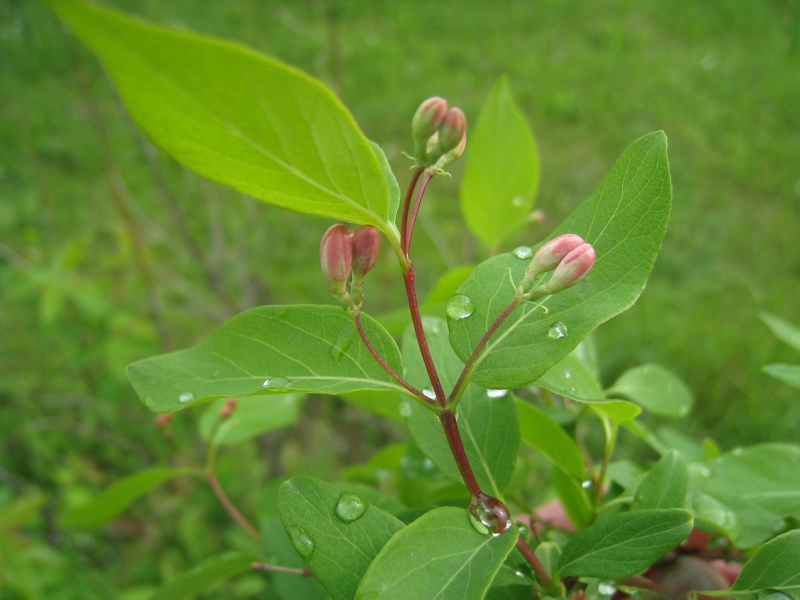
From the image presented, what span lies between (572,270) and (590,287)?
0.04 meters

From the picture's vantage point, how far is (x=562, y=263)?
0.49 metres

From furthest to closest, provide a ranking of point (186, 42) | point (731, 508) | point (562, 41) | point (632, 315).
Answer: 1. point (562, 41)
2. point (632, 315)
3. point (731, 508)
4. point (186, 42)

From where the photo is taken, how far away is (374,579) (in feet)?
1.47

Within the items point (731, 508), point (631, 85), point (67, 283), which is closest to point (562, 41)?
point (631, 85)

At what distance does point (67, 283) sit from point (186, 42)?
5.03 feet

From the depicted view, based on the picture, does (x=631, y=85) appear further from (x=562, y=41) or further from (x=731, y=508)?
(x=731, y=508)

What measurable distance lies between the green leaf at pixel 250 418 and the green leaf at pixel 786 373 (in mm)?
664

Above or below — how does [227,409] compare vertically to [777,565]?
below

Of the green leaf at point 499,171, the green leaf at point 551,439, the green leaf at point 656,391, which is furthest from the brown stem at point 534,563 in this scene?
the green leaf at point 499,171

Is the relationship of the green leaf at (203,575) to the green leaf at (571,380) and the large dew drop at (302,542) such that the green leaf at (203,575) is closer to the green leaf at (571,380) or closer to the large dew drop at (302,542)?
the large dew drop at (302,542)

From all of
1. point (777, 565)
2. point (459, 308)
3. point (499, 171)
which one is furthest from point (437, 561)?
point (499, 171)

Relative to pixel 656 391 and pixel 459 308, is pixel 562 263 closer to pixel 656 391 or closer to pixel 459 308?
pixel 459 308

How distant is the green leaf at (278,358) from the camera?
0.51 metres

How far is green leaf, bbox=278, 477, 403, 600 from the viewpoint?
0.50 m
